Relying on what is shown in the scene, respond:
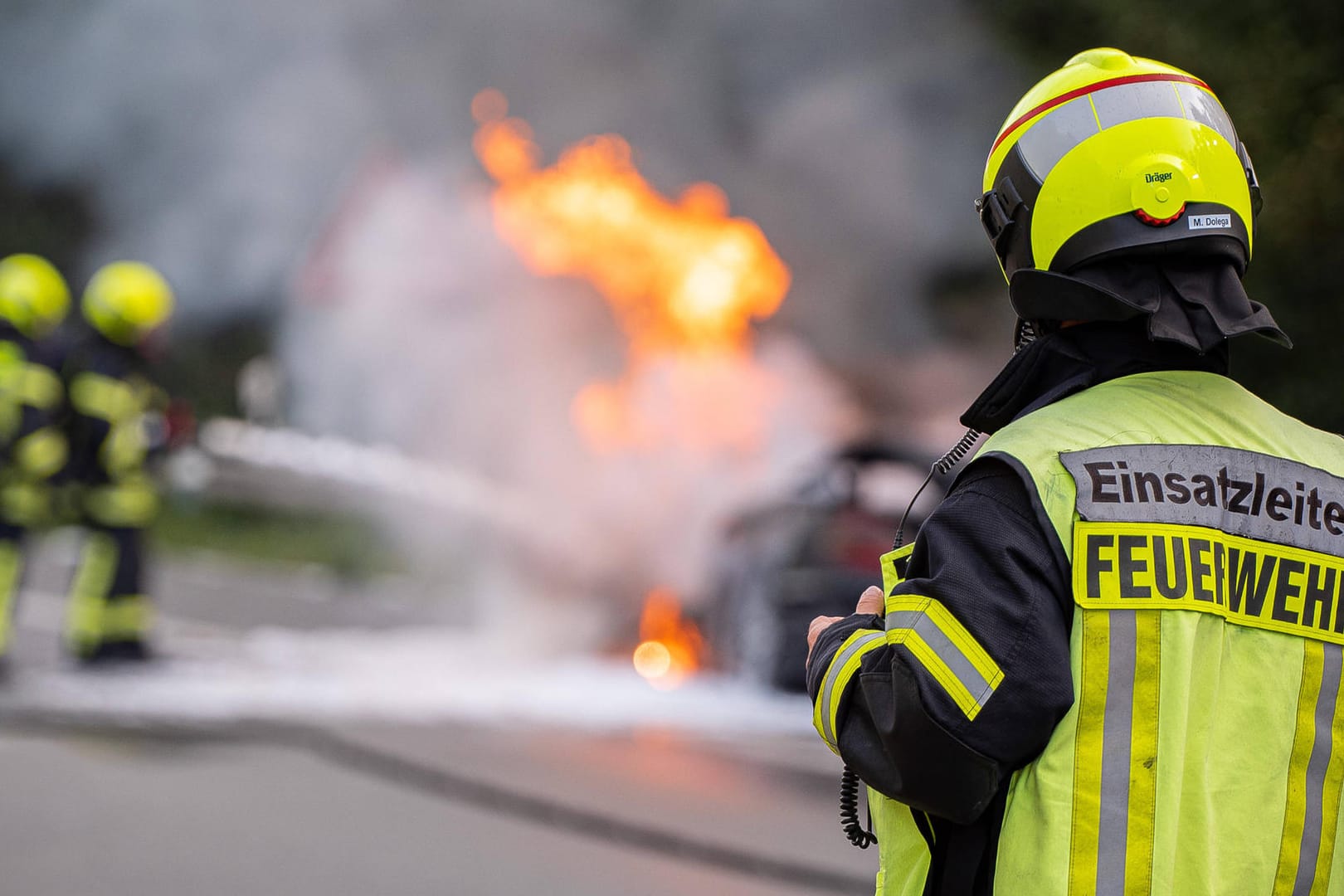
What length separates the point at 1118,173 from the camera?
1.92m

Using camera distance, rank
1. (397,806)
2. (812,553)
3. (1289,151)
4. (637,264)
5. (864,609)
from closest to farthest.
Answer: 1. (864,609)
2. (397,806)
3. (812,553)
4. (1289,151)
5. (637,264)

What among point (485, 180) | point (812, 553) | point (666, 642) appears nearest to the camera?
point (812, 553)

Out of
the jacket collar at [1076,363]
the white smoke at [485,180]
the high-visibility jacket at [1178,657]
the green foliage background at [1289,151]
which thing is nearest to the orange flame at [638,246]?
the white smoke at [485,180]

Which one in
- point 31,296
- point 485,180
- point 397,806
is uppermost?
point 485,180

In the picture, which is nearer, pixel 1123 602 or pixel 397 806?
pixel 1123 602

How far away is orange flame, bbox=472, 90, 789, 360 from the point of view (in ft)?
35.6

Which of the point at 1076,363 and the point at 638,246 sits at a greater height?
the point at 638,246

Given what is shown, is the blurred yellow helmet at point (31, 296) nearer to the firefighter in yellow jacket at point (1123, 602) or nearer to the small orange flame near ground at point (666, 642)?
the small orange flame near ground at point (666, 642)

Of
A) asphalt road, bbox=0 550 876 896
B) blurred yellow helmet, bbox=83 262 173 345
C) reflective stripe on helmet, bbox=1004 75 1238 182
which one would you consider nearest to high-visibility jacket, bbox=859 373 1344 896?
reflective stripe on helmet, bbox=1004 75 1238 182

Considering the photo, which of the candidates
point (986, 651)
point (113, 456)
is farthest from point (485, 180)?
point (986, 651)

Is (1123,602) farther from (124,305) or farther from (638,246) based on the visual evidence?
(638,246)

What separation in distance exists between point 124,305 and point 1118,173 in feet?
24.6

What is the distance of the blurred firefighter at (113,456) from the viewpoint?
819cm

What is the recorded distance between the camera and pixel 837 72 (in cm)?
1359
